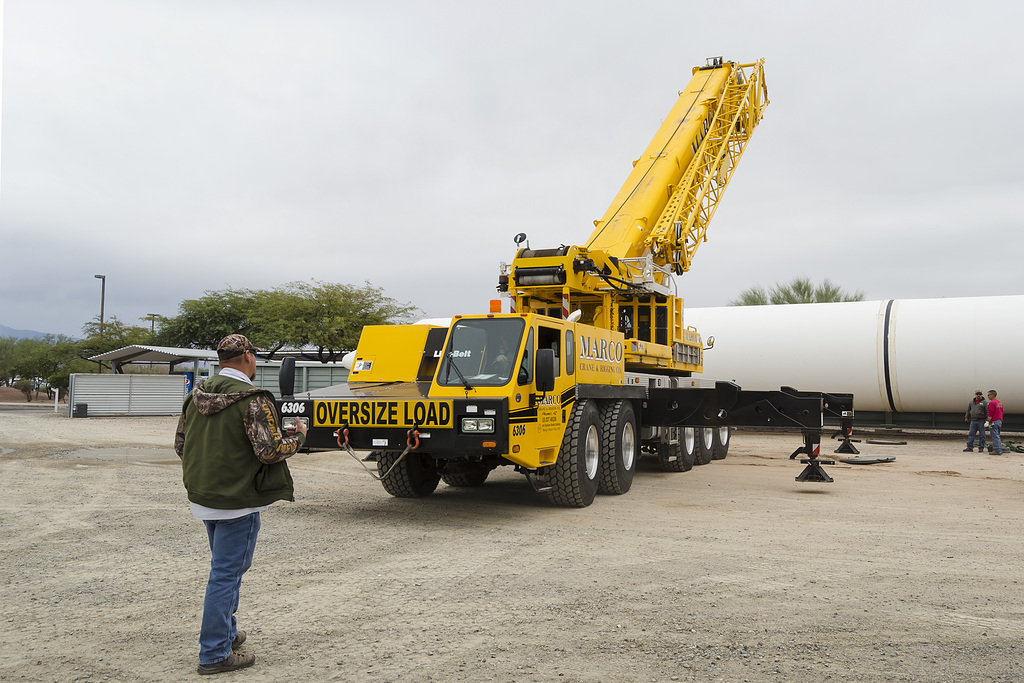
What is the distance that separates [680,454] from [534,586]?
773 cm

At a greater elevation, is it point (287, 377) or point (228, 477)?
point (287, 377)

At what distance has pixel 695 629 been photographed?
15.8ft

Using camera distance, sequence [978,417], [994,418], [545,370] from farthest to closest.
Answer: [978,417]
[994,418]
[545,370]

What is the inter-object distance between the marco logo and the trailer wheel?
13.4 feet

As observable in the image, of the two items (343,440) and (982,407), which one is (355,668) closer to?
(343,440)

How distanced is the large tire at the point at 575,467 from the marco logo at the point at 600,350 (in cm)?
58

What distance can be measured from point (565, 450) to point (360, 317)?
1147 inches

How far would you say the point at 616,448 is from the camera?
989 cm

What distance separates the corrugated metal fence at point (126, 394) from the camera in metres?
Answer: 28.8

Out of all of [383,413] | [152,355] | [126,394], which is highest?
[152,355]

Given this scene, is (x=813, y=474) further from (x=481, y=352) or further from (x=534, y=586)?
(x=534, y=586)

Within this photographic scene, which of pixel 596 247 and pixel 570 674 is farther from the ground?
pixel 596 247

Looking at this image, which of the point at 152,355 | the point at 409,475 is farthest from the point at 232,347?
the point at 152,355

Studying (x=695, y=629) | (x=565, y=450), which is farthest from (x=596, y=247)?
(x=695, y=629)
